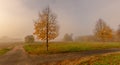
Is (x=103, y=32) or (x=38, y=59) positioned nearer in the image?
(x=38, y=59)

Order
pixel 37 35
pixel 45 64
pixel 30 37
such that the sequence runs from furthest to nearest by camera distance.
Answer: pixel 30 37 → pixel 37 35 → pixel 45 64

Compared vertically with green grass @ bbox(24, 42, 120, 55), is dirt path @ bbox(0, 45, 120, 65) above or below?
below

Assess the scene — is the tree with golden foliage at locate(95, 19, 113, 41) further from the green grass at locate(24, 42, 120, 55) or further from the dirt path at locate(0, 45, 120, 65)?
the dirt path at locate(0, 45, 120, 65)

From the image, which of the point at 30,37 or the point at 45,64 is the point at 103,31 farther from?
the point at 30,37

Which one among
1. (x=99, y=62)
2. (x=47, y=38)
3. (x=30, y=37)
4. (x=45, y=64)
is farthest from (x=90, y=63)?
(x=30, y=37)

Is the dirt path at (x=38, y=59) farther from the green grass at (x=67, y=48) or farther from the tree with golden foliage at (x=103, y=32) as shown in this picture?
the tree with golden foliage at (x=103, y=32)

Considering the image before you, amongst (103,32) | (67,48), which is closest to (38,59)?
(67,48)

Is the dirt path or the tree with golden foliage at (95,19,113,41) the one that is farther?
the tree with golden foliage at (95,19,113,41)

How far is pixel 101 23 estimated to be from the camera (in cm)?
6938

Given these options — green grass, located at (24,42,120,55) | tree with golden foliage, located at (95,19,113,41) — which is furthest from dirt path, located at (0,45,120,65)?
tree with golden foliage, located at (95,19,113,41)

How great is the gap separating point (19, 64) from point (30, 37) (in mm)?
91227

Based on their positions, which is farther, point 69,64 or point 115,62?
point 69,64

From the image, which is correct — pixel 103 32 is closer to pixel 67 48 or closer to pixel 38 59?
pixel 67 48

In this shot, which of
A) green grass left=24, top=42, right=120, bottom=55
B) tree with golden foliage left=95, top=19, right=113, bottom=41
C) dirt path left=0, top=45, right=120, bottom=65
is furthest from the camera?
tree with golden foliage left=95, top=19, right=113, bottom=41
